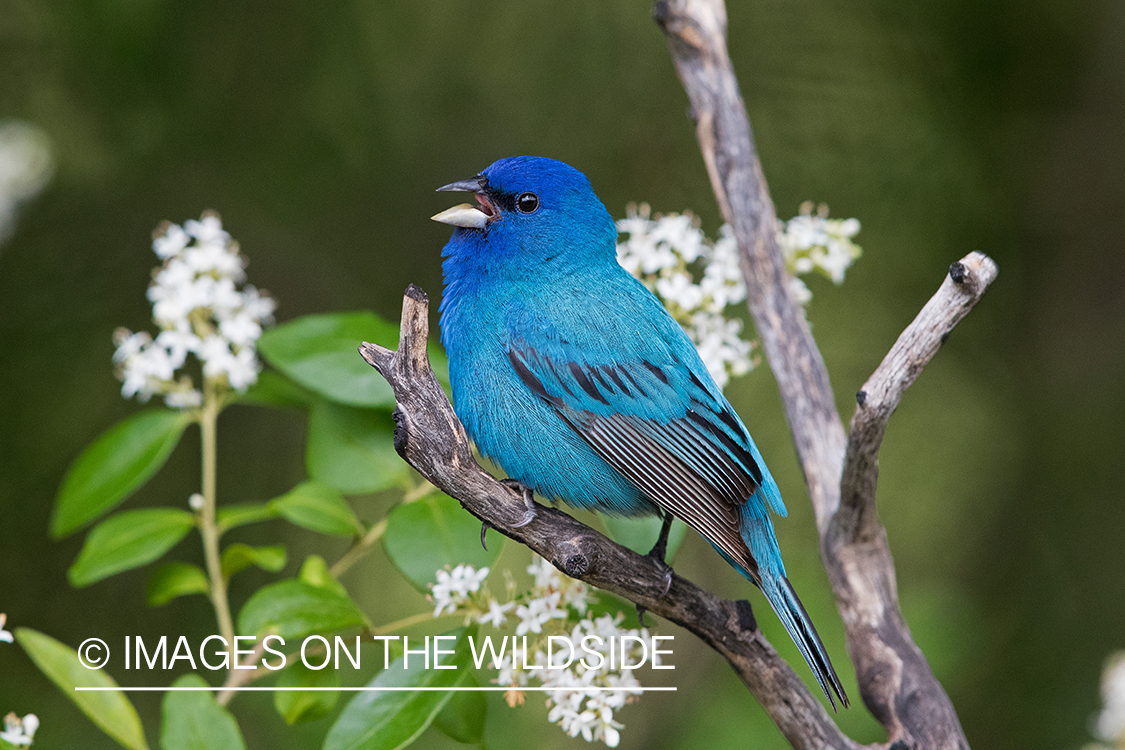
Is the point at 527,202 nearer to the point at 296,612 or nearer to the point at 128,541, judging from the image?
the point at 296,612

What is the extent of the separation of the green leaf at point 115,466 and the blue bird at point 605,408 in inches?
31.4

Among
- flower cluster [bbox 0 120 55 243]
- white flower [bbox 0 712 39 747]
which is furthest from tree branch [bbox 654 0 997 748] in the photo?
flower cluster [bbox 0 120 55 243]

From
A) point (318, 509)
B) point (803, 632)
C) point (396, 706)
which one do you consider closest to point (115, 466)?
point (318, 509)

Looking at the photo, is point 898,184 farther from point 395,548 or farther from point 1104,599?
point 395,548

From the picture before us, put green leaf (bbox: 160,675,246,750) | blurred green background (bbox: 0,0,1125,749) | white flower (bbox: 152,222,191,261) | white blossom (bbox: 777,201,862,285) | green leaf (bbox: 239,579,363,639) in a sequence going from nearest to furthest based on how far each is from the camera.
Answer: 1. green leaf (bbox: 160,675,246,750)
2. green leaf (bbox: 239,579,363,639)
3. white flower (bbox: 152,222,191,261)
4. white blossom (bbox: 777,201,862,285)
5. blurred green background (bbox: 0,0,1125,749)

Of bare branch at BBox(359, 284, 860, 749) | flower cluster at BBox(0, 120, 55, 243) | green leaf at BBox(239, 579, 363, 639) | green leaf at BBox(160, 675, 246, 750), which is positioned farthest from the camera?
flower cluster at BBox(0, 120, 55, 243)

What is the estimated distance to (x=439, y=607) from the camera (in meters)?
2.33

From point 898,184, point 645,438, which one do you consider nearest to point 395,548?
point 645,438

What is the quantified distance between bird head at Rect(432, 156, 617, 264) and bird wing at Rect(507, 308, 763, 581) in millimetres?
332

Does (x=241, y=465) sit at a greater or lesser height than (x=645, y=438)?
greater

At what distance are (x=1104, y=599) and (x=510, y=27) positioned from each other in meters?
3.80

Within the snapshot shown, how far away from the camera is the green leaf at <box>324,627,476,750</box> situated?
2178mm

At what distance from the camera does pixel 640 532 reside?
2.69 m

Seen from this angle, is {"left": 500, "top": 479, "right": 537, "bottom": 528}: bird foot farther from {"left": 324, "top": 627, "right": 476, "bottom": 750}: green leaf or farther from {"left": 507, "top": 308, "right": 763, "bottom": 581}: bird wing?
{"left": 324, "top": 627, "right": 476, "bottom": 750}: green leaf
